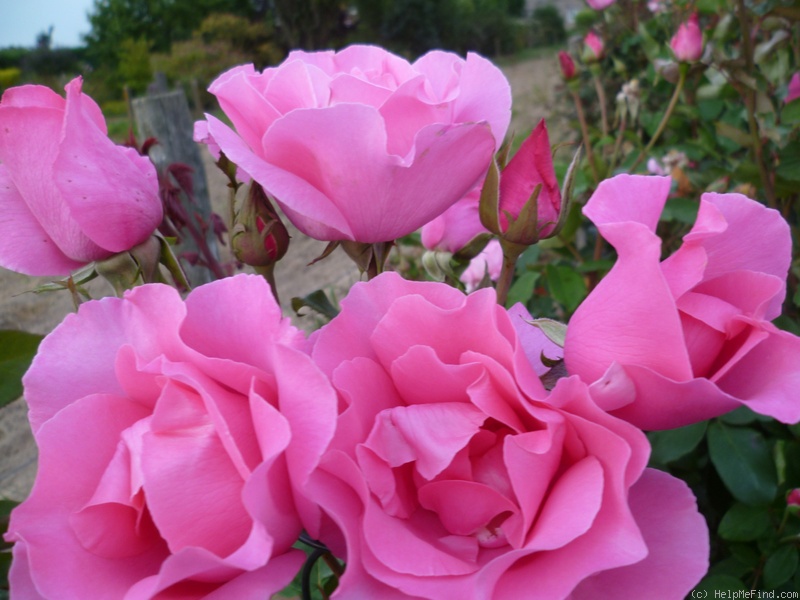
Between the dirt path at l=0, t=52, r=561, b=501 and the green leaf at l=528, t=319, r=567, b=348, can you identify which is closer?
the green leaf at l=528, t=319, r=567, b=348

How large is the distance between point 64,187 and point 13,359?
0.68 feet

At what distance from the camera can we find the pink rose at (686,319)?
0.26 m

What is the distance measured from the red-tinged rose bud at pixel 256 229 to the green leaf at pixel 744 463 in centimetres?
58

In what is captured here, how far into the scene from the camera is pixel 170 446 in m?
0.26

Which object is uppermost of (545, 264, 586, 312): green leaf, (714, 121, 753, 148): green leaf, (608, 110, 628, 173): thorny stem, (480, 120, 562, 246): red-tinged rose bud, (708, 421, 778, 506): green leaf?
(480, 120, 562, 246): red-tinged rose bud

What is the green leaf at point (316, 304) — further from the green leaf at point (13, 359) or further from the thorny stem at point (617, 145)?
the thorny stem at point (617, 145)

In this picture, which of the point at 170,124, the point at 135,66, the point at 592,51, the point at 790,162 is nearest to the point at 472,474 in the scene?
the point at 790,162

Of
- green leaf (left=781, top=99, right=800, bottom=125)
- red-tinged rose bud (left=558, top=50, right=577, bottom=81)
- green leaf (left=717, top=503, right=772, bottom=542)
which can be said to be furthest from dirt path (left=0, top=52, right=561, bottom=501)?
green leaf (left=717, top=503, right=772, bottom=542)

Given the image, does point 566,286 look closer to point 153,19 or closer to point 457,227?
point 457,227

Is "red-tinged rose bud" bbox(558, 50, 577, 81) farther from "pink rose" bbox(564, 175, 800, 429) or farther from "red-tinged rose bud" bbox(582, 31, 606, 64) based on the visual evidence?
"pink rose" bbox(564, 175, 800, 429)

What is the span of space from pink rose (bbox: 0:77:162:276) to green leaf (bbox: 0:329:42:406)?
122mm

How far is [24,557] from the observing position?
0.27 m

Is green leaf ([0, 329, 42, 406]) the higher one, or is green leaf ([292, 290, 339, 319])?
green leaf ([292, 290, 339, 319])

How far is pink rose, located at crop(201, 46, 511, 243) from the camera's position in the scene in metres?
0.32
